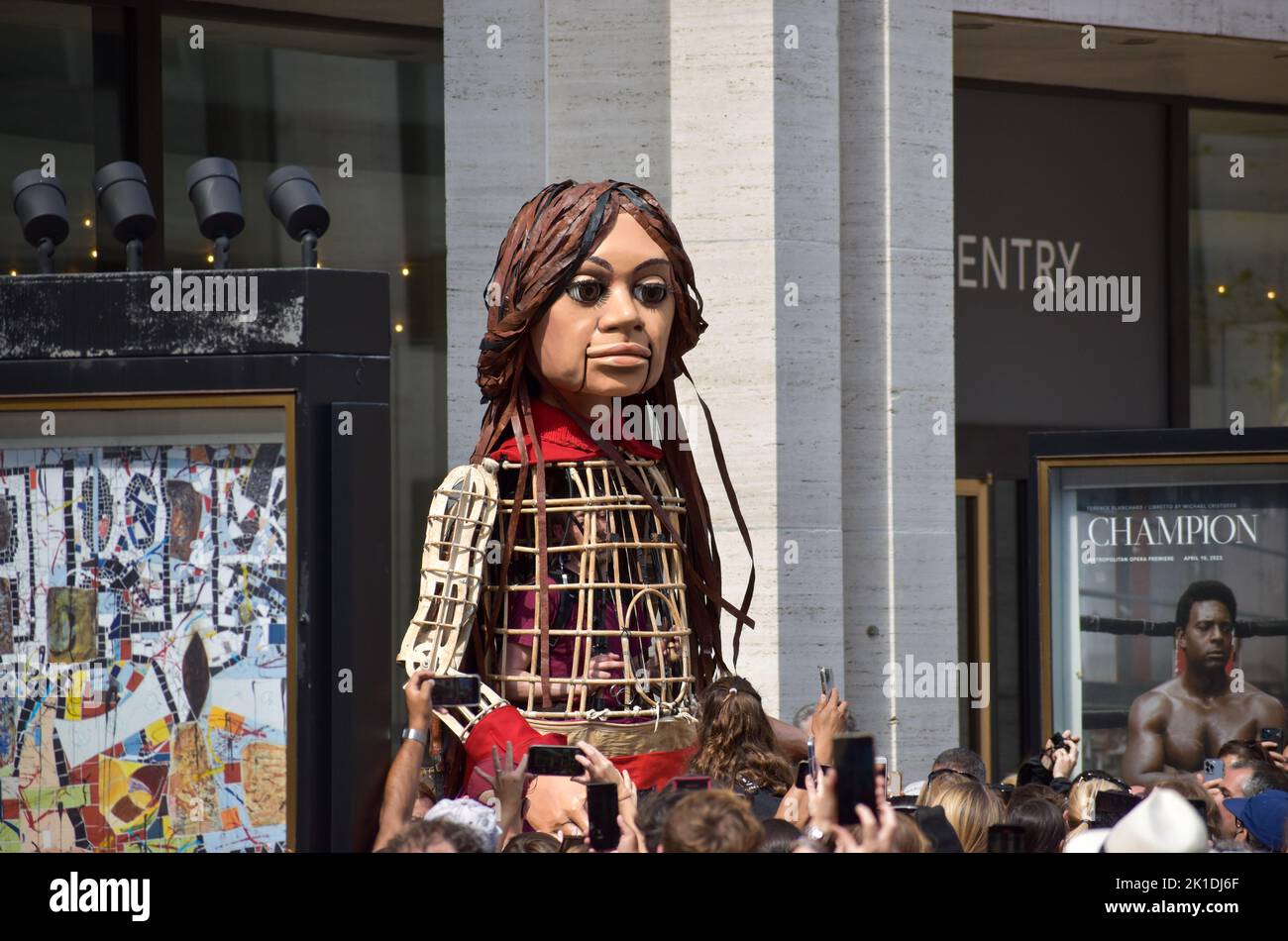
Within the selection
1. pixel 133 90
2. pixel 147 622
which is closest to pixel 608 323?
pixel 147 622

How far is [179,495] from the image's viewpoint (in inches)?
160

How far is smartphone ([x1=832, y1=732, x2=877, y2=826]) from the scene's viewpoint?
324 centimetres

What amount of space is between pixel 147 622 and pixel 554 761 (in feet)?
3.51

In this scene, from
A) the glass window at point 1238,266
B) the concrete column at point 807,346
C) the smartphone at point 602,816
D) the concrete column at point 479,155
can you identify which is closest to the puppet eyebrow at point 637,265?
the smartphone at point 602,816

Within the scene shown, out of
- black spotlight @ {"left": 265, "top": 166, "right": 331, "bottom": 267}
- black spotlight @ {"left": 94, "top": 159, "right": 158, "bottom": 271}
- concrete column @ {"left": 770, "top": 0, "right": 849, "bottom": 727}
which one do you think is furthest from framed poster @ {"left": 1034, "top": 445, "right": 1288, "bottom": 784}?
black spotlight @ {"left": 94, "top": 159, "right": 158, "bottom": 271}

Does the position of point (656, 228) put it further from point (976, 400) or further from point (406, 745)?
point (976, 400)

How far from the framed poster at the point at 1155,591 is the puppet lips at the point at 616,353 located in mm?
3132

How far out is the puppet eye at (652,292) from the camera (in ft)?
18.0

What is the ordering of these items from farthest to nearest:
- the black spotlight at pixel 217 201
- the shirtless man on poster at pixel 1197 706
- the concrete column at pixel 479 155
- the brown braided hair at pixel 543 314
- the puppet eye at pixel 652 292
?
the concrete column at pixel 479 155 < the shirtless man on poster at pixel 1197 706 < the puppet eye at pixel 652 292 < the brown braided hair at pixel 543 314 < the black spotlight at pixel 217 201

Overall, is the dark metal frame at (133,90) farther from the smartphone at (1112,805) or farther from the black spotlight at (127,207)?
the smartphone at (1112,805)

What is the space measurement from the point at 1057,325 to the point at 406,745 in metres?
8.31

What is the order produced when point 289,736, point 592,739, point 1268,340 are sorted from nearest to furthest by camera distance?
point 289,736, point 592,739, point 1268,340

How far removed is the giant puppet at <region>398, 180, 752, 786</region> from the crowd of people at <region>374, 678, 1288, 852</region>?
26 centimetres

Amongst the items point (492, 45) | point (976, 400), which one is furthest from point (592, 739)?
point (976, 400)
